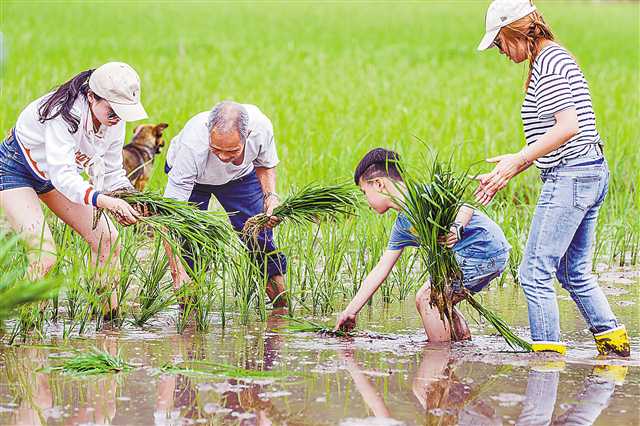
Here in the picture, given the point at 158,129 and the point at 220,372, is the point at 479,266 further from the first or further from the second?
the point at 158,129

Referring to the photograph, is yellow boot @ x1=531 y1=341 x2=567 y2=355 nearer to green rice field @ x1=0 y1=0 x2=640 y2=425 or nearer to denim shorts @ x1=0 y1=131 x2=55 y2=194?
green rice field @ x1=0 y1=0 x2=640 y2=425

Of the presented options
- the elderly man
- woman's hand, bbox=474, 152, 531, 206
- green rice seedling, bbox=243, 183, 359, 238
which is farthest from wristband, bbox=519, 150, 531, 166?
the elderly man

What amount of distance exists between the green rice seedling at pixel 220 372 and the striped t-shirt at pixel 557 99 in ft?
4.65

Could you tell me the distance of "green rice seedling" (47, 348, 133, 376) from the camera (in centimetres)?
402

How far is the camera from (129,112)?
468 cm

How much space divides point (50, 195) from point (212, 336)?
1.03m

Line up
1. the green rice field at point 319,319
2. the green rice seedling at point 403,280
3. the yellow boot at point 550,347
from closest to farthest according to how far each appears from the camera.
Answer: the green rice field at point 319,319 → the yellow boot at point 550,347 → the green rice seedling at point 403,280

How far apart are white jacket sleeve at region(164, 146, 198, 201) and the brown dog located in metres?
2.73

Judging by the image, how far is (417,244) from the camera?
15.6 feet

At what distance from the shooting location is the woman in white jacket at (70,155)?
4.64m

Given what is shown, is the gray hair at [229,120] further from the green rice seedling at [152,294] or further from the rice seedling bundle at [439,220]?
the rice seedling bundle at [439,220]

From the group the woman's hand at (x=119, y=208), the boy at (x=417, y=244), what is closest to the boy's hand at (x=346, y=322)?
the boy at (x=417, y=244)

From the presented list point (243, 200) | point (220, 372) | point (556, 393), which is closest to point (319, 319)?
point (243, 200)

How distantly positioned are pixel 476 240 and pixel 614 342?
0.75 metres
